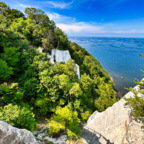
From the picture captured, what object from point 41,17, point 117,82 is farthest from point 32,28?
point 117,82

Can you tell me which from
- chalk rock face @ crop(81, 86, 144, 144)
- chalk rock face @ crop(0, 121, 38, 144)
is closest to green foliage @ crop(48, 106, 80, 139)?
chalk rock face @ crop(81, 86, 144, 144)

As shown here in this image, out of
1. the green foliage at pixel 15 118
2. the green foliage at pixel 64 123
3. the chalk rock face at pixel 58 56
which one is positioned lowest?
the green foliage at pixel 64 123

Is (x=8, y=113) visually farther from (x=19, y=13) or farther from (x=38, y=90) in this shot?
(x=19, y=13)

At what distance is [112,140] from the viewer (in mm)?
11812

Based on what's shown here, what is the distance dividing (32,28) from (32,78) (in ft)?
54.7

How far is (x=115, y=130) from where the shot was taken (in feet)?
40.6

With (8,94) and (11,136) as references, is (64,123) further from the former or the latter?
(11,136)

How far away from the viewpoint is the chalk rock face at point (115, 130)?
9.39 meters

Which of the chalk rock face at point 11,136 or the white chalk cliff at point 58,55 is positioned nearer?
the chalk rock face at point 11,136

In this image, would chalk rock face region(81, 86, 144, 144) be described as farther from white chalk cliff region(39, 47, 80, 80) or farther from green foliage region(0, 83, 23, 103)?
white chalk cliff region(39, 47, 80, 80)

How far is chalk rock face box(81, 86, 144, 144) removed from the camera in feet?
30.8

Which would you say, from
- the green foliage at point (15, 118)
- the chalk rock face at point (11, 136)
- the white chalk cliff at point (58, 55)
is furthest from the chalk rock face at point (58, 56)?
the chalk rock face at point (11, 136)

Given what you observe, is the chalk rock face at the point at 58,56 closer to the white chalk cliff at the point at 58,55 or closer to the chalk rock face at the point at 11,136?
the white chalk cliff at the point at 58,55

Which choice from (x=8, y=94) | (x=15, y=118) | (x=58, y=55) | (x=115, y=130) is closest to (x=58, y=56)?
(x=58, y=55)
